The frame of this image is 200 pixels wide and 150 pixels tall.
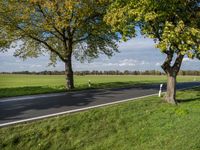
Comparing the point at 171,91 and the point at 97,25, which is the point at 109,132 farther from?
the point at 97,25

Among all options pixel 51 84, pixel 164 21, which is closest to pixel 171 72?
pixel 164 21

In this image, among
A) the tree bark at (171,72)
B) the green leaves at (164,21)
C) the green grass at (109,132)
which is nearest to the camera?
the green grass at (109,132)

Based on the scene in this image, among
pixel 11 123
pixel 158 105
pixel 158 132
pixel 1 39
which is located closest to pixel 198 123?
pixel 158 132

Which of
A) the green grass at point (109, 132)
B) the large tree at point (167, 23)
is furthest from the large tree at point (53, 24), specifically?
the green grass at point (109, 132)

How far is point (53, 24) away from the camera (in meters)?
25.6

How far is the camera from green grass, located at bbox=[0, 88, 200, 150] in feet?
33.3

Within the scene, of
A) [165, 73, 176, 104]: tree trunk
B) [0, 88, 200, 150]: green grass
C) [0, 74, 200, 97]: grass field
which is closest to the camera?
[0, 88, 200, 150]: green grass

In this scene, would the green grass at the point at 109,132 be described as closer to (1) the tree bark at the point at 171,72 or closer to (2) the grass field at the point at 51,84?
(1) the tree bark at the point at 171,72

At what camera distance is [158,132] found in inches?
470

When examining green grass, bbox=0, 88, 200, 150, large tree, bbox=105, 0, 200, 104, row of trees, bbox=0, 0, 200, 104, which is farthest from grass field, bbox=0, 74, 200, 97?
green grass, bbox=0, 88, 200, 150

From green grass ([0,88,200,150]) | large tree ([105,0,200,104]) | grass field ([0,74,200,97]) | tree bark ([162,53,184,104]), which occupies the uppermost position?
large tree ([105,0,200,104])

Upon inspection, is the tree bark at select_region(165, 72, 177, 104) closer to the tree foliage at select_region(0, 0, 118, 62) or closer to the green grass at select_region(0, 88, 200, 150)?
the green grass at select_region(0, 88, 200, 150)

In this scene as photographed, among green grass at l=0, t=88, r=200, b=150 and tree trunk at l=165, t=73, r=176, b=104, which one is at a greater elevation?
tree trunk at l=165, t=73, r=176, b=104

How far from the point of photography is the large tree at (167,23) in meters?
15.4
